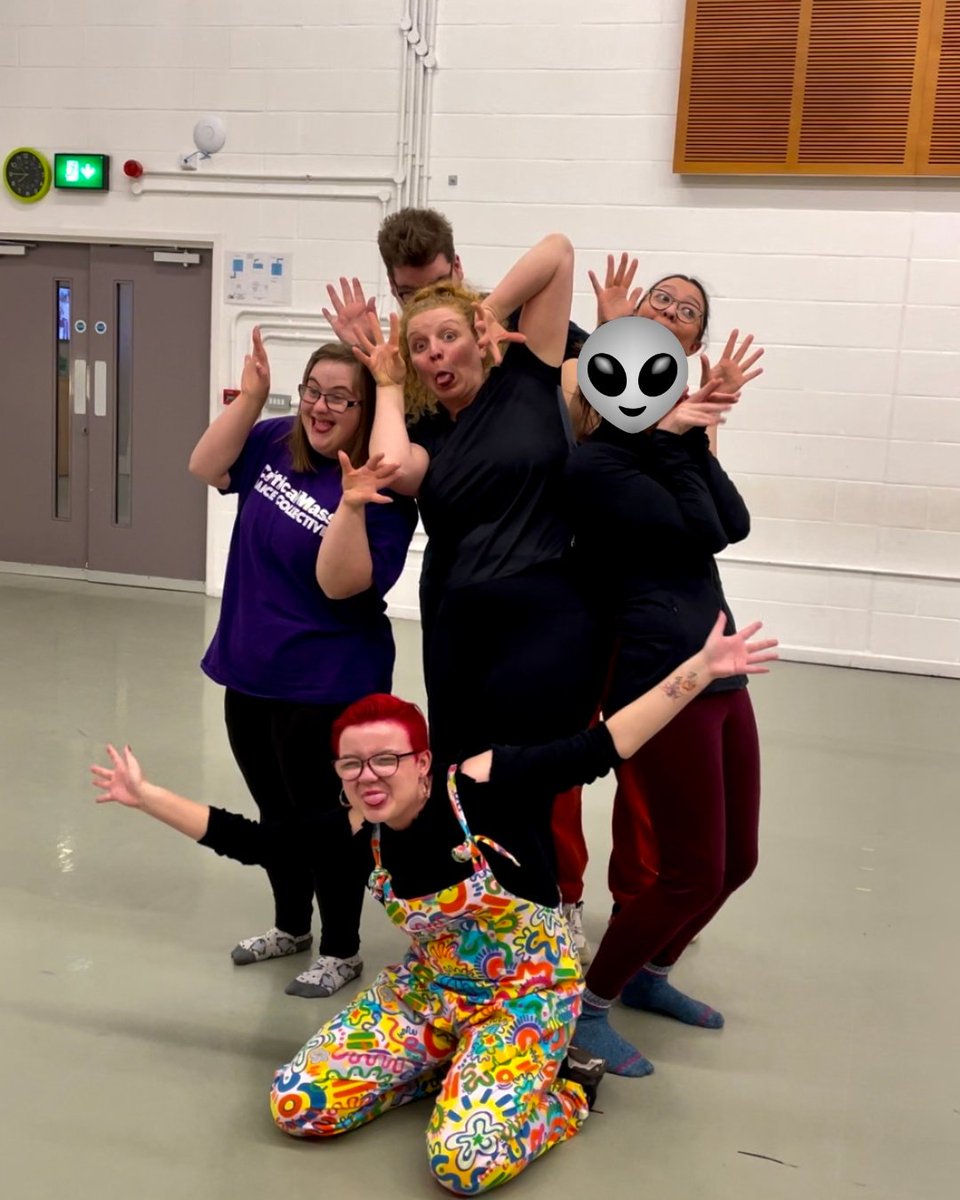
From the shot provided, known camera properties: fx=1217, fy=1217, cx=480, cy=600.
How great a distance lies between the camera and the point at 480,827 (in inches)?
75.9

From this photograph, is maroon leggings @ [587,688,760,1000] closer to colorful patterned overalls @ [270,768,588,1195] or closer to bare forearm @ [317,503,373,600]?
colorful patterned overalls @ [270,768,588,1195]

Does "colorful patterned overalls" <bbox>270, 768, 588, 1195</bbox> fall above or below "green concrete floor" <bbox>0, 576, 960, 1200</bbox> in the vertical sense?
above

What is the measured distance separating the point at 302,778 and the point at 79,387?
4.99 m

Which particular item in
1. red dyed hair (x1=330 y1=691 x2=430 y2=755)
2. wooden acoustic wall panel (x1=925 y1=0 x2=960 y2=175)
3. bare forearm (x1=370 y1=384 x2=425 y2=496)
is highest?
wooden acoustic wall panel (x1=925 y1=0 x2=960 y2=175)

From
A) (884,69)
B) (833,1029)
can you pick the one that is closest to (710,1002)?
(833,1029)

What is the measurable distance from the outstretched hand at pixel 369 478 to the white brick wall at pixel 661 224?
408 cm

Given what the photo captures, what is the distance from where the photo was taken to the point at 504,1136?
70.8 inches

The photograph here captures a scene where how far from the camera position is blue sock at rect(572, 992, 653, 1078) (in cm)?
216

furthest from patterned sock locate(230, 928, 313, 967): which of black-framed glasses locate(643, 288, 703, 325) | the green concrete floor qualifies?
black-framed glasses locate(643, 288, 703, 325)

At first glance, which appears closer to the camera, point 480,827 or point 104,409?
point 480,827

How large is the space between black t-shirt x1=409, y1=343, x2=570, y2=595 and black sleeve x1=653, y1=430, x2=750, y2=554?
173 mm

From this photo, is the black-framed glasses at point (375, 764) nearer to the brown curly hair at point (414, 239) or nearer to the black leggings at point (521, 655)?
the black leggings at point (521, 655)

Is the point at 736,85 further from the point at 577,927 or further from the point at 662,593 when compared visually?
the point at 577,927

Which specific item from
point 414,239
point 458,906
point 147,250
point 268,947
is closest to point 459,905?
point 458,906
